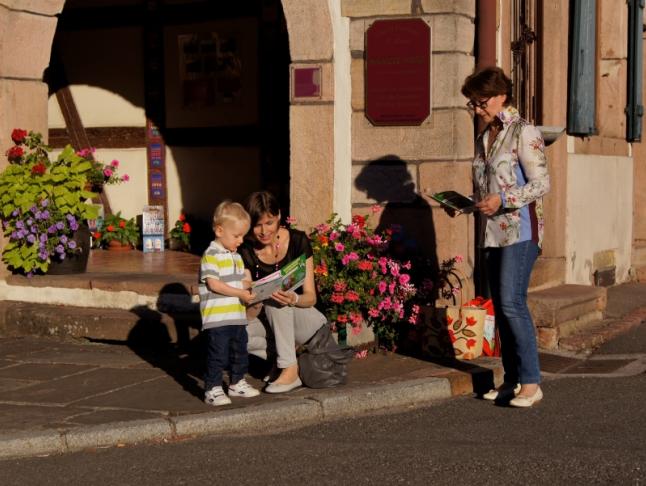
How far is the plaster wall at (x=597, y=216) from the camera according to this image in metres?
11.8

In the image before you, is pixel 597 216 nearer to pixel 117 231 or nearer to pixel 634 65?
pixel 634 65

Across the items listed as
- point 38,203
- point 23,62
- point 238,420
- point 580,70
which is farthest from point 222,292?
point 580,70

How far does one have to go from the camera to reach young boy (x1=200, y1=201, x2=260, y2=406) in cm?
694

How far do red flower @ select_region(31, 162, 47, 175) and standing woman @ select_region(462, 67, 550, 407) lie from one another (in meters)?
3.81

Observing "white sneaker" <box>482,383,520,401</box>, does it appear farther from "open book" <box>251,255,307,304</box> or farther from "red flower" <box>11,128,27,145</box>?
"red flower" <box>11,128,27,145</box>

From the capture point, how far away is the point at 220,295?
7.02m

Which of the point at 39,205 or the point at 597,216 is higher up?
the point at 39,205

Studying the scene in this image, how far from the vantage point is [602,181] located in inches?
503

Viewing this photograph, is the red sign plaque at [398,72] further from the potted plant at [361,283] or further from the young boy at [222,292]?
the young boy at [222,292]

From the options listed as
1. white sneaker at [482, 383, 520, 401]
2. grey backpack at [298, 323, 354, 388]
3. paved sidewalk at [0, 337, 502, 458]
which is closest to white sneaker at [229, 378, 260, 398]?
paved sidewalk at [0, 337, 502, 458]

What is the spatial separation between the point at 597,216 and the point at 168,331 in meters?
5.27

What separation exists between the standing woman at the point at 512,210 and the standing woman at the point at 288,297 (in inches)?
42.0

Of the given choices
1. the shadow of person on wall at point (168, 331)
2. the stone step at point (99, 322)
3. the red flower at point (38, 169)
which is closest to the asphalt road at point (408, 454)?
the shadow of person on wall at point (168, 331)

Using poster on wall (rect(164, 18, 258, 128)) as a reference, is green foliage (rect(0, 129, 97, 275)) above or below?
below
